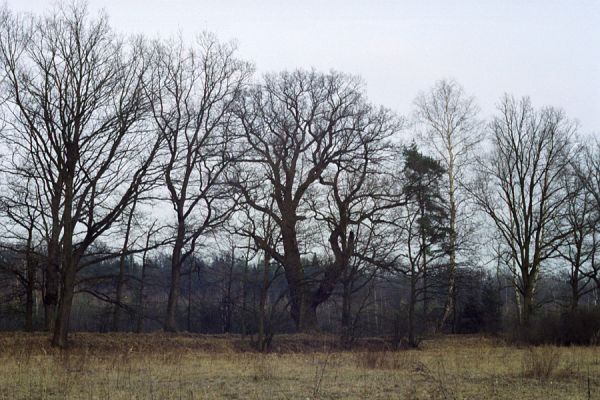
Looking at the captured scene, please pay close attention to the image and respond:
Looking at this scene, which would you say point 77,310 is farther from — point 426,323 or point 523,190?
point 523,190

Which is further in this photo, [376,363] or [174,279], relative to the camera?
[174,279]

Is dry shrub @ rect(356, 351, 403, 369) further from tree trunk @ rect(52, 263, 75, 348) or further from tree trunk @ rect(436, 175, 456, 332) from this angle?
tree trunk @ rect(436, 175, 456, 332)

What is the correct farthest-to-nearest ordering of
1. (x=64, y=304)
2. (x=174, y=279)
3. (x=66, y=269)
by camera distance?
(x=174, y=279) → (x=66, y=269) → (x=64, y=304)

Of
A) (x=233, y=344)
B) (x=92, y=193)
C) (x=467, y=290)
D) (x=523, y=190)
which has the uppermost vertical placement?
(x=523, y=190)

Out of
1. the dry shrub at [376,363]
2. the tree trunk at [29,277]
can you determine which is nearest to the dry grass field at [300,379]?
the dry shrub at [376,363]

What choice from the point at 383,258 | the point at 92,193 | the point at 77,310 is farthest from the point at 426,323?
the point at 77,310

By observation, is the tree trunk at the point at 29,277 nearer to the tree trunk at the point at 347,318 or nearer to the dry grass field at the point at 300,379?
the dry grass field at the point at 300,379

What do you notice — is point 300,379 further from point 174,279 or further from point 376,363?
point 174,279

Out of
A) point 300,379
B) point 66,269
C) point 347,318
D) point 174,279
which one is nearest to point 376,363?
point 300,379

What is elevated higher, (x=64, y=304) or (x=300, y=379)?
(x=64, y=304)

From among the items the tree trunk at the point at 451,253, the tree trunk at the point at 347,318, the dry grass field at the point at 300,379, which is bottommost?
the dry grass field at the point at 300,379

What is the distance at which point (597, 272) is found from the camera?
38.2 meters

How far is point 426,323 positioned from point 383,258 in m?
5.35

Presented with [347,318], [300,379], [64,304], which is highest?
[64,304]
